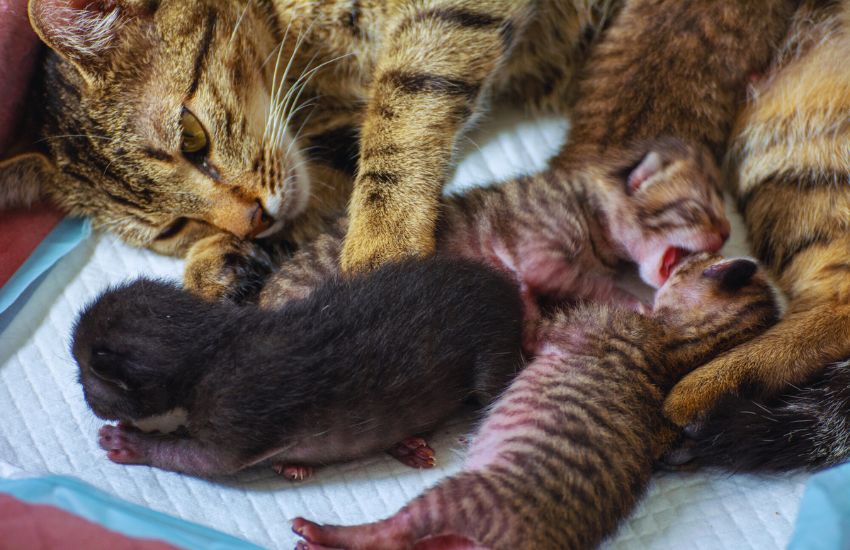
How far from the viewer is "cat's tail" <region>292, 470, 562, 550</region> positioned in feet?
3.81

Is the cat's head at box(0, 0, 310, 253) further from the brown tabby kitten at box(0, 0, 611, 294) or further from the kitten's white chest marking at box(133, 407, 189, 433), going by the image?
the kitten's white chest marking at box(133, 407, 189, 433)

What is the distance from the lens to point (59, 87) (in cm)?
154

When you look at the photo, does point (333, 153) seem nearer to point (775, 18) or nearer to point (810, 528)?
point (775, 18)

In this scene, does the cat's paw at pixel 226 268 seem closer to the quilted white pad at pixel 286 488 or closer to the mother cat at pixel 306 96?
the mother cat at pixel 306 96

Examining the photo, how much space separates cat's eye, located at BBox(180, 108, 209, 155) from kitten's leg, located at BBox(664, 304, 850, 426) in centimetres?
95

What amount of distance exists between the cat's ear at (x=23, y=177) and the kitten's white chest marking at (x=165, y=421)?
572 millimetres

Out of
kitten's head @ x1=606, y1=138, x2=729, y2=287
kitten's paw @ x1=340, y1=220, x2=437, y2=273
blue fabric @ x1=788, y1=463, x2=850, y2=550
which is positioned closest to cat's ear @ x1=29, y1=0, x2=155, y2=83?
kitten's paw @ x1=340, y1=220, x2=437, y2=273

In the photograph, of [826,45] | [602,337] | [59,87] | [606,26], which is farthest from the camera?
[606,26]

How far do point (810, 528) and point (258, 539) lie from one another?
86 cm

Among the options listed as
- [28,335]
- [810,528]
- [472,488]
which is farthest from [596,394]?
[28,335]

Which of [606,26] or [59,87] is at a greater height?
[59,87]

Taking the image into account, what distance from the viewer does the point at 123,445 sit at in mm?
1380

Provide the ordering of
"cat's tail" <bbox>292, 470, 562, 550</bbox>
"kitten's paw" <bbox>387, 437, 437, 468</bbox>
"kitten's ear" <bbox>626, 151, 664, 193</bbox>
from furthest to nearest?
"kitten's ear" <bbox>626, 151, 664, 193</bbox>
"kitten's paw" <bbox>387, 437, 437, 468</bbox>
"cat's tail" <bbox>292, 470, 562, 550</bbox>

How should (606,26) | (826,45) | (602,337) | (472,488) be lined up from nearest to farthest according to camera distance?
(472,488), (602,337), (826,45), (606,26)
